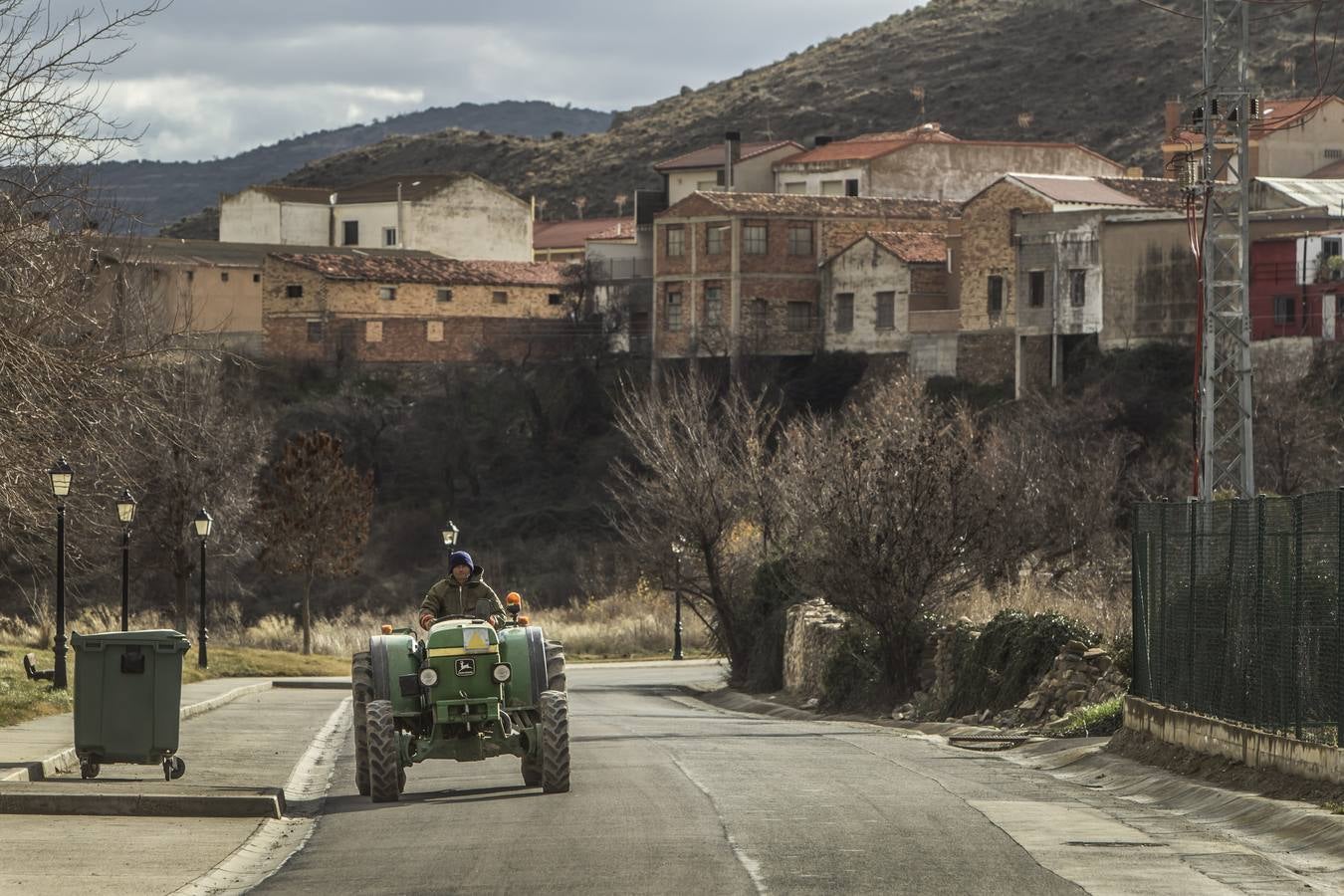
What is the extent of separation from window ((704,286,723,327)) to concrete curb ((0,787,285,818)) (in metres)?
70.2

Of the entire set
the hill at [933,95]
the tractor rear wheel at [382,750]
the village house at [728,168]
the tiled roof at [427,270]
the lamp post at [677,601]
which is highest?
the hill at [933,95]

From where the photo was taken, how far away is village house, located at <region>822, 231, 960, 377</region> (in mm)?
79688

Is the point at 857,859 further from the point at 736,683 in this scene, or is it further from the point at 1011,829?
the point at 736,683

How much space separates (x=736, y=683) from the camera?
4406 centimetres

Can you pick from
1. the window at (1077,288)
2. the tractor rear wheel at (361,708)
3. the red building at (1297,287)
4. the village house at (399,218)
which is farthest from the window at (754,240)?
the tractor rear wheel at (361,708)

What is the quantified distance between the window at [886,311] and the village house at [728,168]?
18.3 meters

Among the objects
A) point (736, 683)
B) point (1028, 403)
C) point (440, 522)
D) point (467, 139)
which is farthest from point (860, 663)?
point (467, 139)

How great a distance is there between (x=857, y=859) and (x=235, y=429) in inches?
1802

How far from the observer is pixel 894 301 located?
82500 millimetres

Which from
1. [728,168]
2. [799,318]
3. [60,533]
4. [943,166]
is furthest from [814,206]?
[60,533]

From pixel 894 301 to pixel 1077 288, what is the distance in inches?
456

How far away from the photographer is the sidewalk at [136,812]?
13617 mm

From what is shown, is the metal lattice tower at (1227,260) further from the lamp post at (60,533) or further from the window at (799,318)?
the window at (799,318)

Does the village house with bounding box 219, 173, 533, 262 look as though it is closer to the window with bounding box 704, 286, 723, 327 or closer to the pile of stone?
the window with bounding box 704, 286, 723, 327
